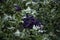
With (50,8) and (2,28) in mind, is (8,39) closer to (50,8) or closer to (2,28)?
(2,28)

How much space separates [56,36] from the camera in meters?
2.09

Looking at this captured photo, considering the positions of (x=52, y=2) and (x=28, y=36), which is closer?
(x=28, y=36)

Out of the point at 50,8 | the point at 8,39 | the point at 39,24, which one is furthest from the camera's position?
the point at 50,8

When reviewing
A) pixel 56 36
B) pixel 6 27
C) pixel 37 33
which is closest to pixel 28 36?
pixel 37 33

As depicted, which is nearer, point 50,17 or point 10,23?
point 10,23

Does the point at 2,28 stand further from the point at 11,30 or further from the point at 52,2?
the point at 52,2

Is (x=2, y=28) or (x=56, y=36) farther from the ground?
(x=2, y=28)

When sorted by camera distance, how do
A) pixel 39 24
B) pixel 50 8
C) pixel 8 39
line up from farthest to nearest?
pixel 50 8 → pixel 39 24 → pixel 8 39

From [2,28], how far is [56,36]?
588 mm

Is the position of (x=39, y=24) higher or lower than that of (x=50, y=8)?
lower

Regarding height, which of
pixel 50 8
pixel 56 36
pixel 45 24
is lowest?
pixel 56 36

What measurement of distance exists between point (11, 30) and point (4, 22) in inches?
4.1

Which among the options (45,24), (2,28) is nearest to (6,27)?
(2,28)

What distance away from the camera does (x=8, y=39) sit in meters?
1.83
